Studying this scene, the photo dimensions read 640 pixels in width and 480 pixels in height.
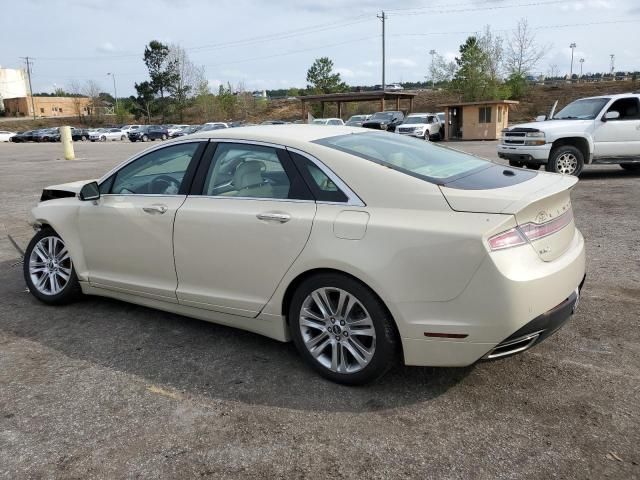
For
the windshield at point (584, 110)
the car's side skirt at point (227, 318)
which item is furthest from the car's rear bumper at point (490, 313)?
the windshield at point (584, 110)

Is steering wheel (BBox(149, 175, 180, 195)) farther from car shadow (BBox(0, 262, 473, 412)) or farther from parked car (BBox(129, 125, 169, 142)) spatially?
parked car (BBox(129, 125, 169, 142))

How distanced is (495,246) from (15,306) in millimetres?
4273

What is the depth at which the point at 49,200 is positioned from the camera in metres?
5.11

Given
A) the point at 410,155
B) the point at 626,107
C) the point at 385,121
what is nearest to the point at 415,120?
the point at 385,121

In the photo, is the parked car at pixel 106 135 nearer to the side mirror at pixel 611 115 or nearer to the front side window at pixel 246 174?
the side mirror at pixel 611 115

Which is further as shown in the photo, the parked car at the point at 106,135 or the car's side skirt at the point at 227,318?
the parked car at the point at 106,135

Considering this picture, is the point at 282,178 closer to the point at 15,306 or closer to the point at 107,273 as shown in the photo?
the point at 107,273

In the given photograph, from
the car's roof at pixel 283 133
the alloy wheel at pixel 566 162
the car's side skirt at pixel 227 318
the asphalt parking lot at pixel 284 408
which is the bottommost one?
the asphalt parking lot at pixel 284 408

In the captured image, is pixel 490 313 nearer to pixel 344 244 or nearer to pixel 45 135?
pixel 344 244

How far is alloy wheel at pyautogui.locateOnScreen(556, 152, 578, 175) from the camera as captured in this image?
39.0ft

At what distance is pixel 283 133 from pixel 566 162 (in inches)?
386

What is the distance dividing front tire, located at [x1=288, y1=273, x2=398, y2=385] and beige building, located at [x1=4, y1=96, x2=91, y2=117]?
110 meters

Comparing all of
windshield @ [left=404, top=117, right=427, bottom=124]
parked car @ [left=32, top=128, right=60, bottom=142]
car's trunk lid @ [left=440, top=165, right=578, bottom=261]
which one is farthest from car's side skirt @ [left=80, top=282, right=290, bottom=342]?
parked car @ [left=32, top=128, right=60, bottom=142]

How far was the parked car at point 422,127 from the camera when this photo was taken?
31594 mm
